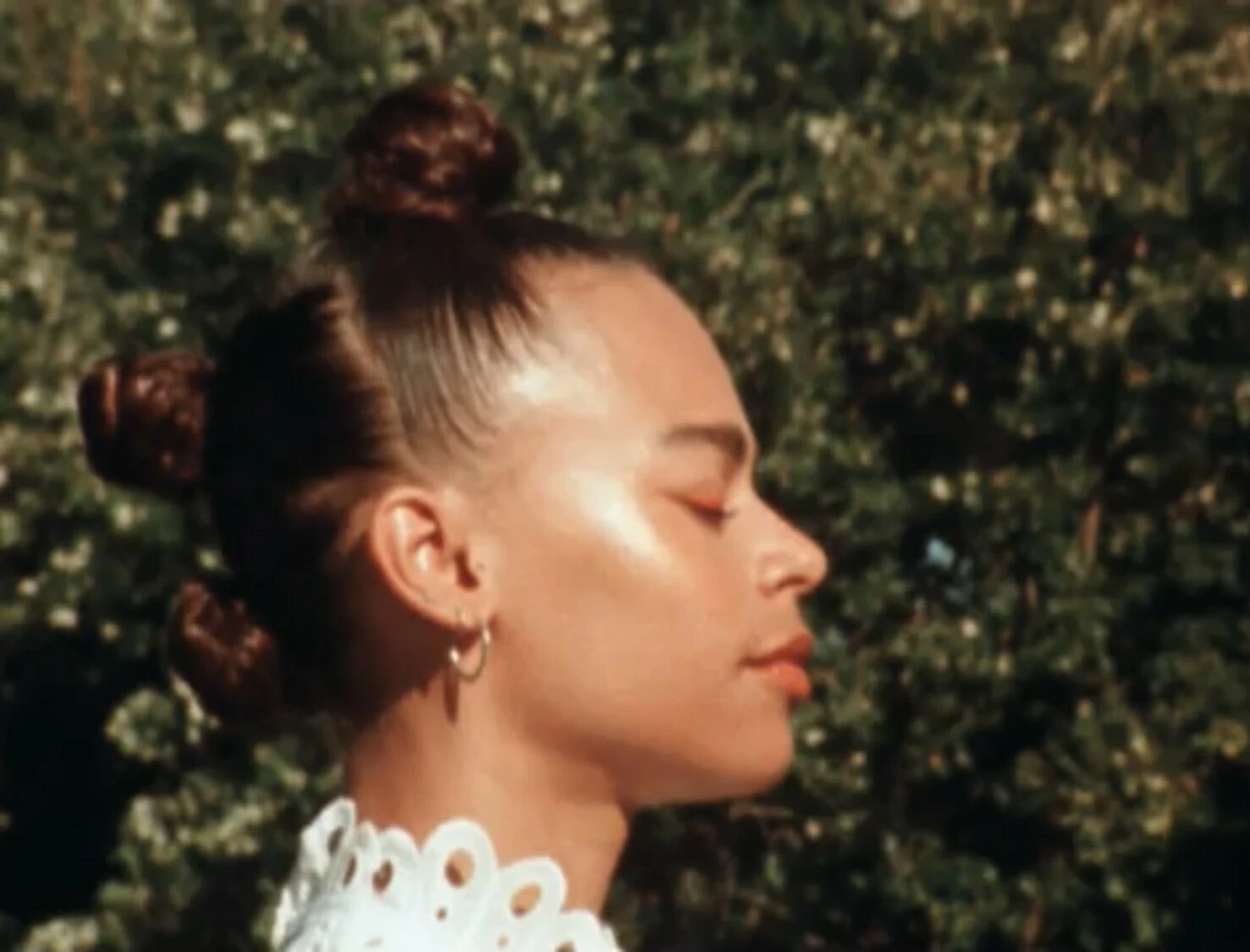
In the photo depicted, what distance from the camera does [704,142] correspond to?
214 inches

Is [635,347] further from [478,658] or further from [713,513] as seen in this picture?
[478,658]

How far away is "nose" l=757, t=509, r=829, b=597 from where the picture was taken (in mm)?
1972

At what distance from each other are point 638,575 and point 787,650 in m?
0.14

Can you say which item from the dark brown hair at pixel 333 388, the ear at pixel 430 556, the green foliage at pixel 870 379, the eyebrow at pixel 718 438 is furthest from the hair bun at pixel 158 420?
the green foliage at pixel 870 379

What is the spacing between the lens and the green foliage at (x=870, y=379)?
510 cm

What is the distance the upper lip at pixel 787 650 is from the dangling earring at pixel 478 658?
195 mm

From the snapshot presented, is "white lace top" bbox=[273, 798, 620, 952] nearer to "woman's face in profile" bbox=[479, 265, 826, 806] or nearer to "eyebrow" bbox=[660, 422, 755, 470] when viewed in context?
"woman's face in profile" bbox=[479, 265, 826, 806]

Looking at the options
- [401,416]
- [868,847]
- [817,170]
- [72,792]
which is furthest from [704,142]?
[401,416]

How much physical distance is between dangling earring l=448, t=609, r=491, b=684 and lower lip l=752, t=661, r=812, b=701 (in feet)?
0.65

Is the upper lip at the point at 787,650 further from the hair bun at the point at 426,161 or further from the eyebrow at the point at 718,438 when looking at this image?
the hair bun at the point at 426,161

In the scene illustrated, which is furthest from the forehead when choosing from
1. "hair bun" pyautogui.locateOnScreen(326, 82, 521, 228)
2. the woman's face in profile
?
"hair bun" pyautogui.locateOnScreen(326, 82, 521, 228)

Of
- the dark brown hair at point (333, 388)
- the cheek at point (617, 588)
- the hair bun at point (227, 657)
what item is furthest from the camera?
the hair bun at point (227, 657)

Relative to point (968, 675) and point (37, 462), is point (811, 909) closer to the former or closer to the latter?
point (968, 675)

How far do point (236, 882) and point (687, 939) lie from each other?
2.92 ft
